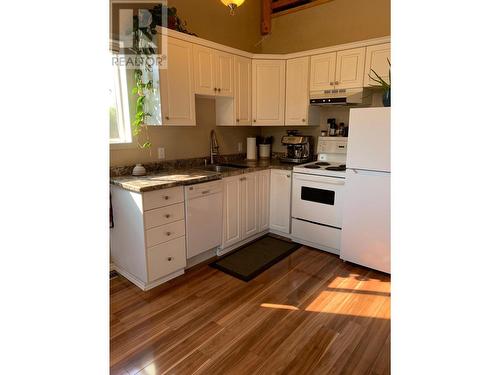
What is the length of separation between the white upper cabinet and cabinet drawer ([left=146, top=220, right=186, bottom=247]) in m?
1.34

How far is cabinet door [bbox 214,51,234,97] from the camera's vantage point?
2.98 m

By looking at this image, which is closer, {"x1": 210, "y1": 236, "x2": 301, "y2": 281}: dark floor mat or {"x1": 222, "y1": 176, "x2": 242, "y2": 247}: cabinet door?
{"x1": 210, "y1": 236, "x2": 301, "y2": 281}: dark floor mat

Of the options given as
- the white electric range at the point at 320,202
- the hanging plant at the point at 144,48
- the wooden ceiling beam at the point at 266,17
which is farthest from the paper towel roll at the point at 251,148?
the wooden ceiling beam at the point at 266,17

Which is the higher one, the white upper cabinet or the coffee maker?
the white upper cabinet

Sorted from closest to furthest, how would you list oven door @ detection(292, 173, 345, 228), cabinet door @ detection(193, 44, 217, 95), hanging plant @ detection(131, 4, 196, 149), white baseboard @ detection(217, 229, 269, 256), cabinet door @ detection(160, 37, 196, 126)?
hanging plant @ detection(131, 4, 196, 149) < cabinet door @ detection(160, 37, 196, 126) < cabinet door @ detection(193, 44, 217, 95) < oven door @ detection(292, 173, 345, 228) < white baseboard @ detection(217, 229, 269, 256)

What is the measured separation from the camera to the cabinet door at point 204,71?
9.04ft

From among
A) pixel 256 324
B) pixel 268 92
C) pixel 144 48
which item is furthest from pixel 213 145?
pixel 256 324

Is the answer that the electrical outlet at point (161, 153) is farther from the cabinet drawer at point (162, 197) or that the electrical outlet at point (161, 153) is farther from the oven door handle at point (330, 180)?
the oven door handle at point (330, 180)

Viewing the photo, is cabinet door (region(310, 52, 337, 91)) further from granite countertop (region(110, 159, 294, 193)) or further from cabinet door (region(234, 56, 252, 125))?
granite countertop (region(110, 159, 294, 193))

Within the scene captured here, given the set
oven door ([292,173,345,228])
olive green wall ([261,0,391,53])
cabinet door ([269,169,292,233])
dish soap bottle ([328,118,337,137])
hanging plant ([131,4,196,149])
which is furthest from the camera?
dish soap bottle ([328,118,337,137])

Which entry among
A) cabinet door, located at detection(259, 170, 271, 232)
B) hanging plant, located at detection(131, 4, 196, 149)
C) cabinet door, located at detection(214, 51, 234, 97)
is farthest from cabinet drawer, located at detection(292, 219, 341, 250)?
hanging plant, located at detection(131, 4, 196, 149)
